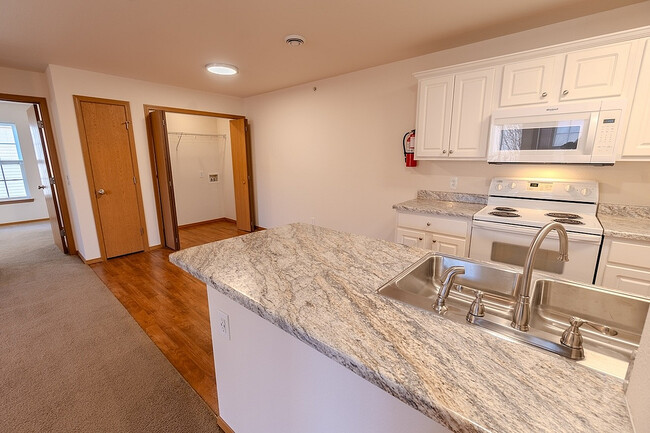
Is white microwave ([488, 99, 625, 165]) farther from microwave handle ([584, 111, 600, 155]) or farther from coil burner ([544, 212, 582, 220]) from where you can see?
coil burner ([544, 212, 582, 220])

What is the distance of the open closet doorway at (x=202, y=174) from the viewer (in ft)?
13.9

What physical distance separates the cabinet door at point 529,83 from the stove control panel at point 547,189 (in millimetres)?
670

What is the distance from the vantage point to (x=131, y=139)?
387cm

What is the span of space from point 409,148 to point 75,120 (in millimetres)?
3952

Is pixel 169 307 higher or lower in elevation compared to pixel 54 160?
lower

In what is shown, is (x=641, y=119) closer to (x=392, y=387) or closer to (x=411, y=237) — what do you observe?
(x=411, y=237)

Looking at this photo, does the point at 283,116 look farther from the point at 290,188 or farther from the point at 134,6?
the point at 134,6

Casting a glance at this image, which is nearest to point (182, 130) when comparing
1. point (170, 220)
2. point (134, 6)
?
point (170, 220)

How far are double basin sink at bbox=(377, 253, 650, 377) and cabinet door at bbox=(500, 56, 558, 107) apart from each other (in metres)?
1.73

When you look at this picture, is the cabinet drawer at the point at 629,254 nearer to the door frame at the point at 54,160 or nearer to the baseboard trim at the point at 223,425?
the baseboard trim at the point at 223,425

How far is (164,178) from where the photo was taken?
4.00 m

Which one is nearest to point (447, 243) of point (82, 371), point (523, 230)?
point (523, 230)

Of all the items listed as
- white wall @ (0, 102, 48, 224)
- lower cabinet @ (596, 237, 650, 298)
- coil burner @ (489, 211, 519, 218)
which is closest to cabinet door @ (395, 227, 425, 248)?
coil burner @ (489, 211, 519, 218)

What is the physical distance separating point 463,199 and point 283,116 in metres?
2.97
